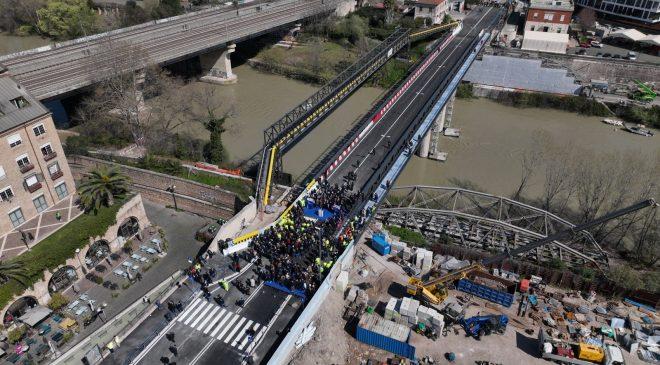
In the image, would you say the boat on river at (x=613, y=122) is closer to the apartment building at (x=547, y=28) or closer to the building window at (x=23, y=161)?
the apartment building at (x=547, y=28)

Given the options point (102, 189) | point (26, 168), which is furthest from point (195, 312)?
point (26, 168)

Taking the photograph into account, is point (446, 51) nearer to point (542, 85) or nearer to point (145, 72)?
point (542, 85)

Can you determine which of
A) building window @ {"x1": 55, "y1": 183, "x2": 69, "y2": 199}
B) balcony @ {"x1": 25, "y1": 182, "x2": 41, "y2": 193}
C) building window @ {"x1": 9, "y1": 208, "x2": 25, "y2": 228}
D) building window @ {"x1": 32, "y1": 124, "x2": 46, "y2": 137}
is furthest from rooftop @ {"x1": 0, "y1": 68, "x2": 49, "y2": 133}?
building window @ {"x1": 9, "y1": 208, "x2": 25, "y2": 228}

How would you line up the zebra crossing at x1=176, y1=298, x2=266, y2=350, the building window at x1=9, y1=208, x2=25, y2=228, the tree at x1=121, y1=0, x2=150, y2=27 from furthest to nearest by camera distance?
the tree at x1=121, y1=0, x2=150, y2=27 → the building window at x1=9, y1=208, x2=25, y2=228 → the zebra crossing at x1=176, y1=298, x2=266, y2=350

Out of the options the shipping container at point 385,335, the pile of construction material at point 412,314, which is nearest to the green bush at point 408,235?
the pile of construction material at point 412,314

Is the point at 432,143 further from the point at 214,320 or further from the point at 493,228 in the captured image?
the point at 214,320

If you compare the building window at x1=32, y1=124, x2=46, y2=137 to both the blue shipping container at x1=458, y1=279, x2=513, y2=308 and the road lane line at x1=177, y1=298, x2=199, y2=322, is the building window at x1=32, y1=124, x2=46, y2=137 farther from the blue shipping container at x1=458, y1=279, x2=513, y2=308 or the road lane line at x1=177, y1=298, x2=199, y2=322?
the blue shipping container at x1=458, y1=279, x2=513, y2=308

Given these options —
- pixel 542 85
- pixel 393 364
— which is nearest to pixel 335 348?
pixel 393 364
